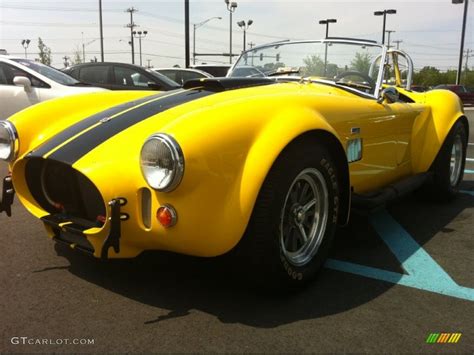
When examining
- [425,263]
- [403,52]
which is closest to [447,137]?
[403,52]

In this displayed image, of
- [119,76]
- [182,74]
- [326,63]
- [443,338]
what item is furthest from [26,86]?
[443,338]

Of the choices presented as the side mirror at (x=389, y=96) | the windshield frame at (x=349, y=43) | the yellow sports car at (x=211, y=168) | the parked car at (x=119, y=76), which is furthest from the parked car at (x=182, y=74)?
the side mirror at (x=389, y=96)

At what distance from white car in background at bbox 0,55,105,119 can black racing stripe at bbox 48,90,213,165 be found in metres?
4.85

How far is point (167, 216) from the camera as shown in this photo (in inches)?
87.1

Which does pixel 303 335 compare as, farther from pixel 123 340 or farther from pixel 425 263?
pixel 425 263

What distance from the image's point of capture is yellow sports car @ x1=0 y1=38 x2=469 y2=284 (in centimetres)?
222

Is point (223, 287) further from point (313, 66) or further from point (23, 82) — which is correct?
point (23, 82)

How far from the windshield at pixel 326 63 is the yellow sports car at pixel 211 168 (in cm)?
48

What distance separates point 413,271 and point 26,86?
21.6ft

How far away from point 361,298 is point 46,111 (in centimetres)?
236

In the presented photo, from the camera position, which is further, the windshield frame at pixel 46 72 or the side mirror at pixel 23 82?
the windshield frame at pixel 46 72

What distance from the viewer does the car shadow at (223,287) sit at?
8.18ft

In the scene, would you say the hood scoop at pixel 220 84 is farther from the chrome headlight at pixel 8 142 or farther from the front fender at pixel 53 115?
the chrome headlight at pixel 8 142

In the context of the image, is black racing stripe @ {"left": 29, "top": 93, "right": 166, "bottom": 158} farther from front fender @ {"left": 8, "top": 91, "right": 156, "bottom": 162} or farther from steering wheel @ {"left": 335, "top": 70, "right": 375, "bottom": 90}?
steering wheel @ {"left": 335, "top": 70, "right": 375, "bottom": 90}
